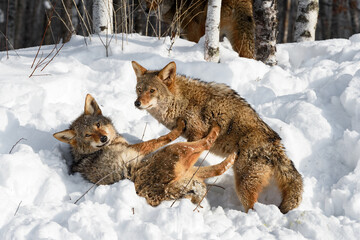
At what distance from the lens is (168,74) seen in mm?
4688

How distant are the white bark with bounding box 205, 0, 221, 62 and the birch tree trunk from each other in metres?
3.22

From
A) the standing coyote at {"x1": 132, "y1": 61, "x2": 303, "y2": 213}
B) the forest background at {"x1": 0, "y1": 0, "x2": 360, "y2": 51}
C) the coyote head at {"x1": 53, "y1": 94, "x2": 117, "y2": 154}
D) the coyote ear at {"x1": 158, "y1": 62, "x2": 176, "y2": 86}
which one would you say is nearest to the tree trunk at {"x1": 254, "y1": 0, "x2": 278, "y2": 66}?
the standing coyote at {"x1": 132, "y1": 61, "x2": 303, "y2": 213}

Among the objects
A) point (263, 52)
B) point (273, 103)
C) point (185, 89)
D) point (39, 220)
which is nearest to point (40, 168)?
point (39, 220)

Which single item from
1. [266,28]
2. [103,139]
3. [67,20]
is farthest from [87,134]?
[67,20]

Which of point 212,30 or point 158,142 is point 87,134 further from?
point 212,30

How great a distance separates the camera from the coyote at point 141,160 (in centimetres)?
369

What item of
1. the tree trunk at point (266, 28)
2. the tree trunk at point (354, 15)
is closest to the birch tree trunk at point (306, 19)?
the tree trunk at point (266, 28)

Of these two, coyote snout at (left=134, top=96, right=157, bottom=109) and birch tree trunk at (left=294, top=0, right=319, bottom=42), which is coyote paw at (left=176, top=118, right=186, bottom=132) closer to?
coyote snout at (left=134, top=96, right=157, bottom=109)

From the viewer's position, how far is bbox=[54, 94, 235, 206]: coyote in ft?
12.1

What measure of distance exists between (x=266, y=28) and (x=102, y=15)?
3537 mm

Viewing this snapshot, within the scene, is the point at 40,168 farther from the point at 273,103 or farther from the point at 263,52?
the point at 263,52

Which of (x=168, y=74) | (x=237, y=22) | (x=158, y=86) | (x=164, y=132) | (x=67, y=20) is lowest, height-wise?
(x=164, y=132)

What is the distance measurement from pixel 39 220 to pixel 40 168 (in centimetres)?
94

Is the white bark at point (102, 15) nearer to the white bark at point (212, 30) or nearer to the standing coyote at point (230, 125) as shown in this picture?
the white bark at point (212, 30)
